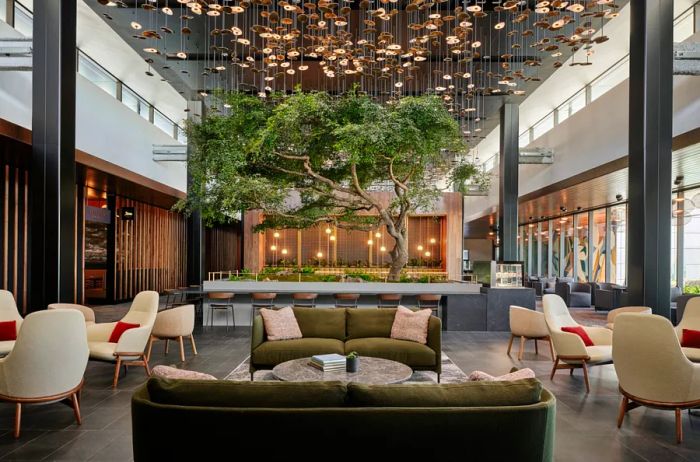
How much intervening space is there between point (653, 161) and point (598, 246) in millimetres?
10643

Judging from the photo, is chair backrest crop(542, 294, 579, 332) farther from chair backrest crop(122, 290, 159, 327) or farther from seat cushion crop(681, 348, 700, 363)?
chair backrest crop(122, 290, 159, 327)

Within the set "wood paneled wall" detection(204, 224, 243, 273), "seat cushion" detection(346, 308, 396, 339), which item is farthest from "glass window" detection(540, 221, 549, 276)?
"seat cushion" detection(346, 308, 396, 339)

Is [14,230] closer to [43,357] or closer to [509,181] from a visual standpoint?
[43,357]

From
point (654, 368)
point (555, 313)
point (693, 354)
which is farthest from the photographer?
point (555, 313)

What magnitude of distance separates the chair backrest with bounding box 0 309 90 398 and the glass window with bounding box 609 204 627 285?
50.7ft

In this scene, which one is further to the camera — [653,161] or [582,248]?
[582,248]

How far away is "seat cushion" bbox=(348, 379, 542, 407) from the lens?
2596 mm

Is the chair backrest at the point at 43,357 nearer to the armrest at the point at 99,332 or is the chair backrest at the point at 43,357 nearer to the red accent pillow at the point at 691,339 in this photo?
the armrest at the point at 99,332

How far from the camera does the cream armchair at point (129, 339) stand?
18.2 feet

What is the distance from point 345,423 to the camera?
256cm

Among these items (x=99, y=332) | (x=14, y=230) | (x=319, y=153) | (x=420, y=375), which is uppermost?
(x=319, y=153)

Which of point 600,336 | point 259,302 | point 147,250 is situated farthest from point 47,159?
point 147,250

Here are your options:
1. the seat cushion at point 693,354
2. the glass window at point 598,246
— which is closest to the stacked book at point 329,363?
the seat cushion at point 693,354

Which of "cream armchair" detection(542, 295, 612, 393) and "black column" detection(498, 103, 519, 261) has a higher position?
"black column" detection(498, 103, 519, 261)
